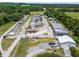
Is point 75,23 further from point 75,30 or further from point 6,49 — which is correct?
point 6,49

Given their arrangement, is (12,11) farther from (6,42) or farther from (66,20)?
(66,20)

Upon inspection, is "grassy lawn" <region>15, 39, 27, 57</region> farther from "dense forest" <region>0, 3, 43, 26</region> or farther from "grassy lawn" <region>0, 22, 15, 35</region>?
"dense forest" <region>0, 3, 43, 26</region>

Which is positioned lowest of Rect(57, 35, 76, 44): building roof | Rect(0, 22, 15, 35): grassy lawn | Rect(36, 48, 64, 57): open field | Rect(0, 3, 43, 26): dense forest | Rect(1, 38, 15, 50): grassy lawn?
Rect(36, 48, 64, 57): open field

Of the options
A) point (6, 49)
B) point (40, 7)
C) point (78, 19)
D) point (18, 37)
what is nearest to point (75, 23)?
point (78, 19)

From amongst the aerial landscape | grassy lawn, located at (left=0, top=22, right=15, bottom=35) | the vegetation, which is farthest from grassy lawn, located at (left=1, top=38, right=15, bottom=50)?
the vegetation

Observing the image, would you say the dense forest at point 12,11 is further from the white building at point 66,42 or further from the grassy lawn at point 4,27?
the white building at point 66,42

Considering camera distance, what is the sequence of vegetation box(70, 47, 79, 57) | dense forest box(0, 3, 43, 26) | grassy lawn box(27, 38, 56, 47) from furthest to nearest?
dense forest box(0, 3, 43, 26) < grassy lawn box(27, 38, 56, 47) < vegetation box(70, 47, 79, 57)

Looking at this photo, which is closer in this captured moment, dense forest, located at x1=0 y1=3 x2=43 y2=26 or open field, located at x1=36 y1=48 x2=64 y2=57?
open field, located at x1=36 y1=48 x2=64 y2=57

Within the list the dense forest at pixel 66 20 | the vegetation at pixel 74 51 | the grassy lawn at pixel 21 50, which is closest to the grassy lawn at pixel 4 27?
the grassy lawn at pixel 21 50
